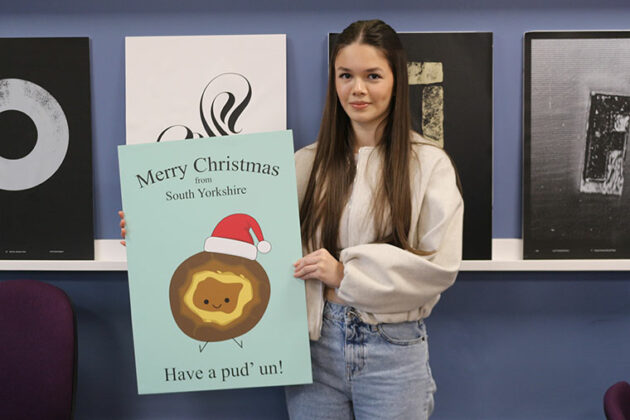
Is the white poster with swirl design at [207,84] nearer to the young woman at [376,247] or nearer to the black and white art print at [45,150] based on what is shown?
the black and white art print at [45,150]

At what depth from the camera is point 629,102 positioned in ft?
5.56

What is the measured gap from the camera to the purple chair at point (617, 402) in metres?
1.14

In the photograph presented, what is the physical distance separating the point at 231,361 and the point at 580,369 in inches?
51.1

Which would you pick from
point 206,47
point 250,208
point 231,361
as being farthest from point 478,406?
point 206,47

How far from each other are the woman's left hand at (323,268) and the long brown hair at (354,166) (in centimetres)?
6

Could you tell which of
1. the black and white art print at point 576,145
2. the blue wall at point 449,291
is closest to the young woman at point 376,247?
the blue wall at point 449,291

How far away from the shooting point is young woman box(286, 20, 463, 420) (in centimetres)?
122

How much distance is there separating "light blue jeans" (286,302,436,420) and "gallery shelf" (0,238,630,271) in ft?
1.67

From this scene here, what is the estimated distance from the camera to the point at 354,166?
1341 mm

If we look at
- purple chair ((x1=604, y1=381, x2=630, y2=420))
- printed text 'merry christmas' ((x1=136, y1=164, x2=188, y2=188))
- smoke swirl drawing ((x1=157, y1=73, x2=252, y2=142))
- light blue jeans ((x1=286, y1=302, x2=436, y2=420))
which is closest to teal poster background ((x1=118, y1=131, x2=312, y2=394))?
printed text 'merry christmas' ((x1=136, y1=164, x2=188, y2=188))

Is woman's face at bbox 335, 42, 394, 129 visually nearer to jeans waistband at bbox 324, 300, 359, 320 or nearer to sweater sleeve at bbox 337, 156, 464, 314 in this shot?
sweater sleeve at bbox 337, 156, 464, 314

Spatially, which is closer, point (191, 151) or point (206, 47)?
point (191, 151)

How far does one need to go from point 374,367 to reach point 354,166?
525 millimetres

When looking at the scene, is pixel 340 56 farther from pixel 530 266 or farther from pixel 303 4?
pixel 530 266
